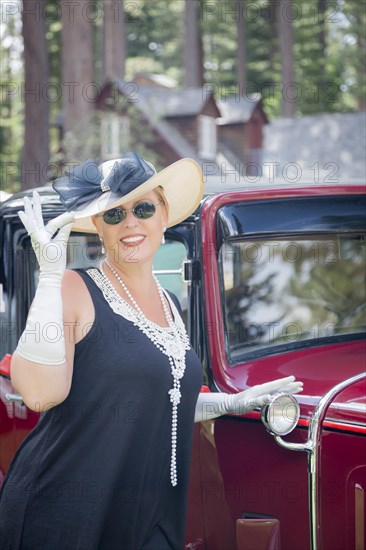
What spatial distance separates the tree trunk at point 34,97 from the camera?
15258 millimetres

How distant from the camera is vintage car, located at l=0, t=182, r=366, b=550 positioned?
9.82ft

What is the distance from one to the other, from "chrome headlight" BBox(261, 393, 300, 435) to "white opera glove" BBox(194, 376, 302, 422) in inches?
1.2

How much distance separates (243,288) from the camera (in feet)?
12.0

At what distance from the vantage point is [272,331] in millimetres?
3656

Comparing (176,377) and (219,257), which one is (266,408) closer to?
(176,377)

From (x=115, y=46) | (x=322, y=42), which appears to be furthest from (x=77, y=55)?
(x=322, y=42)

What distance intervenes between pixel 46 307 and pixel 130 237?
17.4 inches

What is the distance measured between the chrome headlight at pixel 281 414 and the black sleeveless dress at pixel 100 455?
0.51m

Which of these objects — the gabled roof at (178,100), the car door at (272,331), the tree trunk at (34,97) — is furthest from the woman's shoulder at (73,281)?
the gabled roof at (178,100)

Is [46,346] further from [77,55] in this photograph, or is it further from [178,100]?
[178,100]

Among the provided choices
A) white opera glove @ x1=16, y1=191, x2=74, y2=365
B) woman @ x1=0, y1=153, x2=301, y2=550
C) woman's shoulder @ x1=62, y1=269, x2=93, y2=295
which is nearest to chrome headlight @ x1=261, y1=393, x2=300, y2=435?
woman @ x1=0, y1=153, x2=301, y2=550

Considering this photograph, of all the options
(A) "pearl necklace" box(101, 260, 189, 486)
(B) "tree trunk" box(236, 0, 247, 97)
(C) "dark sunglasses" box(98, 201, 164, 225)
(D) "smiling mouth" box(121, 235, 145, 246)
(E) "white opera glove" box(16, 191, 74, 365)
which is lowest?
(A) "pearl necklace" box(101, 260, 189, 486)

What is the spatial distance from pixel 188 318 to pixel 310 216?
2.36 ft

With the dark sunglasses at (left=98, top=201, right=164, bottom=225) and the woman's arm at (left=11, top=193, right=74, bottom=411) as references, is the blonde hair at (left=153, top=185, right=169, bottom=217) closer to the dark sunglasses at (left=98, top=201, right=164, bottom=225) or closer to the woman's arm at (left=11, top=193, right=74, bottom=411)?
the dark sunglasses at (left=98, top=201, right=164, bottom=225)
